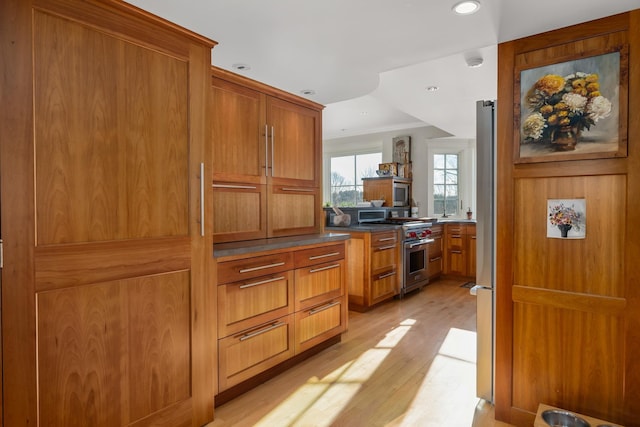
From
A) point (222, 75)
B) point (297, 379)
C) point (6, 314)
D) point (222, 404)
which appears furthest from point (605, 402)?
point (222, 75)

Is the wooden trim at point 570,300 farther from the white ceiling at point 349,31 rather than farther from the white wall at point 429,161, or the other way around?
the white wall at point 429,161

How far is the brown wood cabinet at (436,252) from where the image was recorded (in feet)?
17.8

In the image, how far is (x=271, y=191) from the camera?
9.73ft

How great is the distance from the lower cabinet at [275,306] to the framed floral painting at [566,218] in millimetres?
1629

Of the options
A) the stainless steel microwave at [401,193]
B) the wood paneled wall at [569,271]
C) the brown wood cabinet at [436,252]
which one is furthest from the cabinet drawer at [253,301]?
the stainless steel microwave at [401,193]

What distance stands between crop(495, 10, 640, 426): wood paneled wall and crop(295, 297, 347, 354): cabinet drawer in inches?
52.8

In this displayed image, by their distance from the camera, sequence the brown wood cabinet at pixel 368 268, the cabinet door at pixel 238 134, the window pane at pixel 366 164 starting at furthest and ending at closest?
the window pane at pixel 366 164 < the brown wood cabinet at pixel 368 268 < the cabinet door at pixel 238 134

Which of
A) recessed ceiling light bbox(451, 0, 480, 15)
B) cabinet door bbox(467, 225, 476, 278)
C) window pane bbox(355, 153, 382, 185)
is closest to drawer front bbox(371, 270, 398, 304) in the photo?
cabinet door bbox(467, 225, 476, 278)

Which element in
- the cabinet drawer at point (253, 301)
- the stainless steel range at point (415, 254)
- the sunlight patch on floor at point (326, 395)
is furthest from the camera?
the stainless steel range at point (415, 254)

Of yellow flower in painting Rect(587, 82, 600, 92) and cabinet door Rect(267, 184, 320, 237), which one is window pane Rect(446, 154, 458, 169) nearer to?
cabinet door Rect(267, 184, 320, 237)

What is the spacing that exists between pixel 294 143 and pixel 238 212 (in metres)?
0.87

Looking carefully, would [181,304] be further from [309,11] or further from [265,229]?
[309,11]

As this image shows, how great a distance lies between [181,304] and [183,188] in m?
0.62

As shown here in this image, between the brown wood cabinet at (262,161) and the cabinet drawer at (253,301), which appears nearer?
the cabinet drawer at (253,301)
